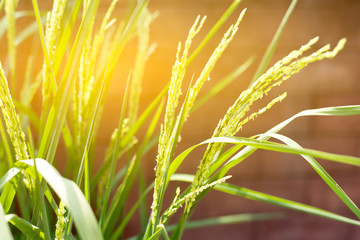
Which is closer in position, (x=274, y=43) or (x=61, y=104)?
(x=61, y=104)

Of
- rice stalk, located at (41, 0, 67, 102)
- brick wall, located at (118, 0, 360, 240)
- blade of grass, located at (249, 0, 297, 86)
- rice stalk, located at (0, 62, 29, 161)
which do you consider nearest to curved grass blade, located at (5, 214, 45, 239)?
rice stalk, located at (0, 62, 29, 161)

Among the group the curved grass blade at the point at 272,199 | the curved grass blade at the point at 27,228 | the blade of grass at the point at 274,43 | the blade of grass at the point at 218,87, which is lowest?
the curved grass blade at the point at 272,199

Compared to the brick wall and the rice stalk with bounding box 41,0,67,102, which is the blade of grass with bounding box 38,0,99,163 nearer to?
the rice stalk with bounding box 41,0,67,102

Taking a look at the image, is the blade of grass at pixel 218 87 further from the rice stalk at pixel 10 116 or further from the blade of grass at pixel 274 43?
the rice stalk at pixel 10 116

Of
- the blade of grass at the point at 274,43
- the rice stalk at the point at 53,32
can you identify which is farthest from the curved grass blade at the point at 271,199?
the rice stalk at the point at 53,32

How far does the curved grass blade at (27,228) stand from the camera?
1.87 ft

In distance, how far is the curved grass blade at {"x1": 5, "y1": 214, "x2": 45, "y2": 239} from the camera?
0.57 metres

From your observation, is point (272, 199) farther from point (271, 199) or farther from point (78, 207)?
point (78, 207)

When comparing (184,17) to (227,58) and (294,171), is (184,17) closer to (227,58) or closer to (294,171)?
(227,58)

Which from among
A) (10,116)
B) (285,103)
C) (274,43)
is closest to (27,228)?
(10,116)

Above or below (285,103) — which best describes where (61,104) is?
above

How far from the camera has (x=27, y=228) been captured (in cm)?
58

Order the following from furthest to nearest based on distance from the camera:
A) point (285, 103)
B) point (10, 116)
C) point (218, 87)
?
point (285, 103)
point (218, 87)
point (10, 116)

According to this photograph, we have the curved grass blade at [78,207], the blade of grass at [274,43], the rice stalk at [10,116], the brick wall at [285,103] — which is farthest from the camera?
the brick wall at [285,103]
